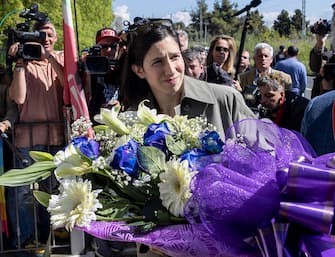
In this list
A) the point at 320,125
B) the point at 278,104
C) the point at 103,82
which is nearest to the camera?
the point at 320,125

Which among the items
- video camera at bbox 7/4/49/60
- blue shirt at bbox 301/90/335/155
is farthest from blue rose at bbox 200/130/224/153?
video camera at bbox 7/4/49/60

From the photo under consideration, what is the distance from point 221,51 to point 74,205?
4089mm

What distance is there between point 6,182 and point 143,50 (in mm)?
960

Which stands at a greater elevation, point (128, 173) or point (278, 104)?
point (128, 173)

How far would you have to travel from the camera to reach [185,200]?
1007 mm

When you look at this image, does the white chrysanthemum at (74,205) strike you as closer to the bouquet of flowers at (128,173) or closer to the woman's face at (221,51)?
the bouquet of flowers at (128,173)

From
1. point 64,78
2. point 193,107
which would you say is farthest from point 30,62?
point 193,107

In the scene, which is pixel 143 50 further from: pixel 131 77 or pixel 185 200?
pixel 185 200

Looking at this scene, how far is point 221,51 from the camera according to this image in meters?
5.02

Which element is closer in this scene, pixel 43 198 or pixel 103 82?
pixel 43 198

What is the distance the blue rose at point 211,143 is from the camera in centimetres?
110

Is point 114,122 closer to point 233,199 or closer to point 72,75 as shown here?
point 233,199

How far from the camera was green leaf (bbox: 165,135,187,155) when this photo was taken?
1127 millimetres

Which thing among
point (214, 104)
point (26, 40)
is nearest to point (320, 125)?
point (214, 104)
